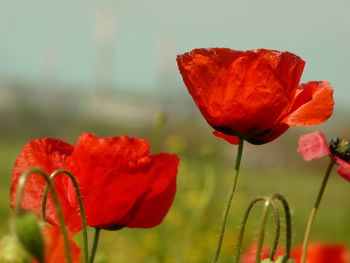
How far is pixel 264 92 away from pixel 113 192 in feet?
0.79

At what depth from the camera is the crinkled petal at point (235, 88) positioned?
1.18 m

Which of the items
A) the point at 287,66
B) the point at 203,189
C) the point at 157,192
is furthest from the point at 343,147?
the point at 203,189

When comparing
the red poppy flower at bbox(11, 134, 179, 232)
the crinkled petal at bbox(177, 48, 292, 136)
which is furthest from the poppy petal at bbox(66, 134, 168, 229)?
the crinkled petal at bbox(177, 48, 292, 136)

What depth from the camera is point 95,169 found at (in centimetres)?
114

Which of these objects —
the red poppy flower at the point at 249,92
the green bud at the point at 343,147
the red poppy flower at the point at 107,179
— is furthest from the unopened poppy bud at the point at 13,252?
the green bud at the point at 343,147

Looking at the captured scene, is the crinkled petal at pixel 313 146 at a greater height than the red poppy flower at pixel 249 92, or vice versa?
the red poppy flower at pixel 249 92

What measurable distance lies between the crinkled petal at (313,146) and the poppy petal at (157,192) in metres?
0.17

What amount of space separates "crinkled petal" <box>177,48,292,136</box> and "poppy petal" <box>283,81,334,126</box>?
0.02 metres

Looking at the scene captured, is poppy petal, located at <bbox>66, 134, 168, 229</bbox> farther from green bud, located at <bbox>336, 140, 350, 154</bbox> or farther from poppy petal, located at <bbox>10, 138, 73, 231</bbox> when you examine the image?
green bud, located at <bbox>336, 140, 350, 154</bbox>

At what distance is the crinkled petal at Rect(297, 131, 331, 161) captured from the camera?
1117 mm

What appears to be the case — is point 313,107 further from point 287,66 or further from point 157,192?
point 157,192

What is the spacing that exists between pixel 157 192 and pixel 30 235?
330mm

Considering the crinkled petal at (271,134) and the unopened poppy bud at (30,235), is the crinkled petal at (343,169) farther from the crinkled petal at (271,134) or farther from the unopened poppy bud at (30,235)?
the unopened poppy bud at (30,235)

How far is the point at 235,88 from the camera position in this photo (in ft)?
3.89
